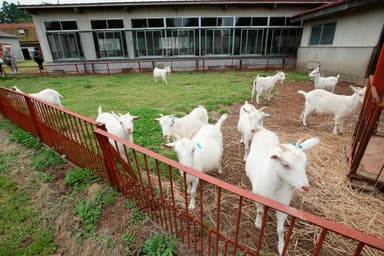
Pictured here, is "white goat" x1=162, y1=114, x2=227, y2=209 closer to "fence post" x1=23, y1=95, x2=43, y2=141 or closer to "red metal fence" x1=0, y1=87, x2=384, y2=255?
"red metal fence" x1=0, y1=87, x2=384, y2=255

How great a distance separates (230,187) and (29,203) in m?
3.41

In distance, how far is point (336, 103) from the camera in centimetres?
477

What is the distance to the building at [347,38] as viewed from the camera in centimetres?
898

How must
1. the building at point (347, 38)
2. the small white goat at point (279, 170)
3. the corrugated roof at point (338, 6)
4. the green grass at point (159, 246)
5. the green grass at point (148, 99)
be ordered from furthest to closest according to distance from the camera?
the building at point (347, 38) < the corrugated roof at point (338, 6) < the green grass at point (148, 99) < the green grass at point (159, 246) < the small white goat at point (279, 170)

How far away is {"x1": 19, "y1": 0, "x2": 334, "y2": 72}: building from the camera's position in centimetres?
1470

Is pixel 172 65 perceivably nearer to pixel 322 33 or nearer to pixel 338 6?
pixel 322 33

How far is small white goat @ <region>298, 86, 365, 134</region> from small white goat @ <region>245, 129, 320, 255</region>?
303cm

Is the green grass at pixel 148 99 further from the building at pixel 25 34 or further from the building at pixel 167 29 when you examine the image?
the building at pixel 25 34

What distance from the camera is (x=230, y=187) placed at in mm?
1353

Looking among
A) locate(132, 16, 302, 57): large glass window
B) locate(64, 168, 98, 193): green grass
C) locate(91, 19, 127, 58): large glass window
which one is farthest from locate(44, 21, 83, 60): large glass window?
locate(64, 168, 98, 193): green grass

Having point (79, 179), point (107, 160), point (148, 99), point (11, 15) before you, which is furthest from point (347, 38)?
point (11, 15)

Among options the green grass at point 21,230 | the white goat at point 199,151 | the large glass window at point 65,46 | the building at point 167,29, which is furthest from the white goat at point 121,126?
the large glass window at point 65,46

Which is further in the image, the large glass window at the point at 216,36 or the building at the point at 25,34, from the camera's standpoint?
the building at the point at 25,34

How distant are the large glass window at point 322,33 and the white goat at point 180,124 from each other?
1239cm
